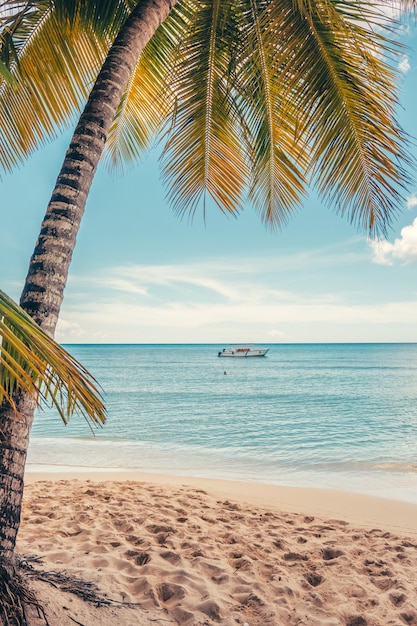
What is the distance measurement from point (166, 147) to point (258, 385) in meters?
32.0

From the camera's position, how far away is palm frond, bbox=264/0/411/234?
13.8ft

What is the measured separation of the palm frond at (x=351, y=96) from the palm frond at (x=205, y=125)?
86 cm

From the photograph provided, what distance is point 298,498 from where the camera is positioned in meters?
7.66

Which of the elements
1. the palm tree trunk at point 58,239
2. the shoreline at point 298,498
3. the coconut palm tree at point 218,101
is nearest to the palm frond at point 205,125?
the coconut palm tree at point 218,101

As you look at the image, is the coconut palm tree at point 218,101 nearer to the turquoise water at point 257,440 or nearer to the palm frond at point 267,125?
the palm frond at point 267,125

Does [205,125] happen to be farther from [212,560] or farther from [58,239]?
[212,560]

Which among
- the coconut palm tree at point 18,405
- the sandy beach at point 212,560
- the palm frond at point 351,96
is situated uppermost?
the palm frond at point 351,96

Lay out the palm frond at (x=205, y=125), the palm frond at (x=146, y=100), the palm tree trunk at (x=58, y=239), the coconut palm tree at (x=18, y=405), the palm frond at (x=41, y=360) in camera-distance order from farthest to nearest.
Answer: the palm frond at (x=146, y=100)
the palm frond at (x=205, y=125)
the palm tree trunk at (x=58, y=239)
the coconut palm tree at (x=18, y=405)
the palm frond at (x=41, y=360)

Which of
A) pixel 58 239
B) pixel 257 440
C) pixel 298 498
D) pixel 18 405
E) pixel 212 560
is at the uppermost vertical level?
pixel 58 239

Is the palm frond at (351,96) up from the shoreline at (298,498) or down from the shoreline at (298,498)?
up

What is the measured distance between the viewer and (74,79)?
17.2 feet

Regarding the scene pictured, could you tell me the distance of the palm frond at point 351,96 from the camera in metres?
4.21

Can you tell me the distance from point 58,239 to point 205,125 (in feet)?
11.0

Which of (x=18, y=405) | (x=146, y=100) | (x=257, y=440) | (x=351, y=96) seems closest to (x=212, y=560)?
(x=18, y=405)
